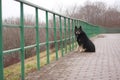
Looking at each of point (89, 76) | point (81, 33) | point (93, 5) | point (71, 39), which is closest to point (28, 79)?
point (89, 76)

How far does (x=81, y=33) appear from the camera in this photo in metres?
13.3

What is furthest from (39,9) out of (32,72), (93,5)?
(93,5)

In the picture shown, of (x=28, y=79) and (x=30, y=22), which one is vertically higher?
(x=30, y=22)

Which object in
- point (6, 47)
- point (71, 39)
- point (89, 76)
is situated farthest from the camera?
point (71, 39)

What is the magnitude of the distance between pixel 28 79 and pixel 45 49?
286 cm

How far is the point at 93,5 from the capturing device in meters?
78.7

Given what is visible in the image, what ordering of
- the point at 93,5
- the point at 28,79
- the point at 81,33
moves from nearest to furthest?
the point at 28,79 → the point at 81,33 → the point at 93,5

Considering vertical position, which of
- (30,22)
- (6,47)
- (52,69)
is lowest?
(52,69)

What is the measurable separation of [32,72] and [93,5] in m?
72.3

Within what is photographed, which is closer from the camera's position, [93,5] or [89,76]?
[89,76]

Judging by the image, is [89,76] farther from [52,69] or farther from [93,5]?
[93,5]

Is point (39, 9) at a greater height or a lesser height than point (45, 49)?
greater

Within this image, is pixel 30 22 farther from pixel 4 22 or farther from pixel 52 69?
pixel 4 22

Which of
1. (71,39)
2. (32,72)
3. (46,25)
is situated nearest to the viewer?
(32,72)
